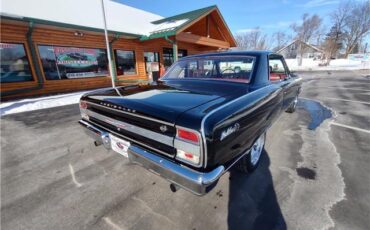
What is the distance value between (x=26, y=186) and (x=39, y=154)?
100 centimetres

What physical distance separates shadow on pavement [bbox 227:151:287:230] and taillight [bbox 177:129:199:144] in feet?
3.31

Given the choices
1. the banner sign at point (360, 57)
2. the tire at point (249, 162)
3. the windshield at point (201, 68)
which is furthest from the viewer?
the banner sign at point (360, 57)

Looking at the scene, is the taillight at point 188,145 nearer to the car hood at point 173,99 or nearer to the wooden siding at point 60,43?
the car hood at point 173,99

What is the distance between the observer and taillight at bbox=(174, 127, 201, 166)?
4.87 ft

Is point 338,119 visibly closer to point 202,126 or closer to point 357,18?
point 202,126

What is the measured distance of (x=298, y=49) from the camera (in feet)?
148

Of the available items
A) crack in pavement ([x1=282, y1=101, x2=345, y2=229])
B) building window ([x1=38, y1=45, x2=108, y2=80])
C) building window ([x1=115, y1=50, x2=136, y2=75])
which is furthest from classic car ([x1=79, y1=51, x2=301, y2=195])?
building window ([x1=115, y1=50, x2=136, y2=75])

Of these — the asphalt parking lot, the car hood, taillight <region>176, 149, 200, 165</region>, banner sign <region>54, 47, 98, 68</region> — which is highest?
banner sign <region>54, 47, 98, 68</region>

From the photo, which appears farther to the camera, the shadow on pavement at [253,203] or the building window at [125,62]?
the building window at [125,62]

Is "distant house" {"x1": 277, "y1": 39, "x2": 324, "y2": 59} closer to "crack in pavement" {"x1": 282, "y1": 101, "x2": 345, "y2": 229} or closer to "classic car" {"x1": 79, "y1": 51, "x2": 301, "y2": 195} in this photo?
"crack in pavement" {"x1": 282, "y1": 101, "x2": 345, "y2": 229}

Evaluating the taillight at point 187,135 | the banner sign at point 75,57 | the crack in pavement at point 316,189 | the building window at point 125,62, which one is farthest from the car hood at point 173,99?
the building window at point 125,62

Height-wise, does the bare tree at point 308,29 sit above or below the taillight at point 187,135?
above

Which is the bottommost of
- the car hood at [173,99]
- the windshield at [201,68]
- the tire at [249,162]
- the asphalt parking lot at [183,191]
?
the asphalt parking lot at [183,191]

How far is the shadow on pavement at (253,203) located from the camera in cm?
182
